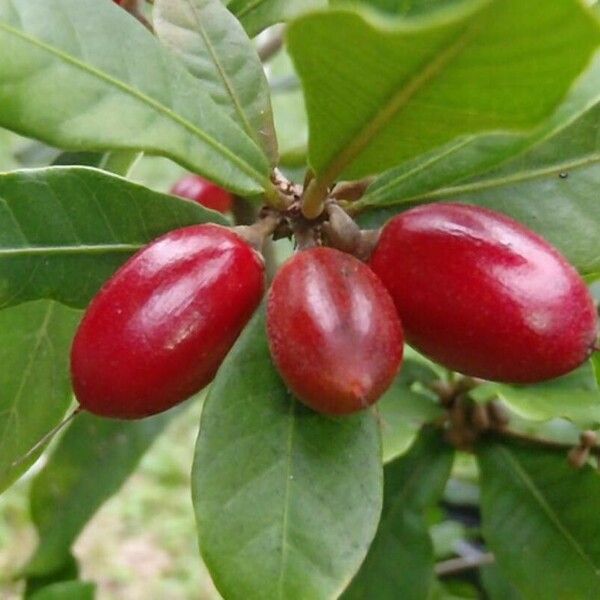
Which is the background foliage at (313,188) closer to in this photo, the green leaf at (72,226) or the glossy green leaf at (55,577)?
the green leaf at (72,226)

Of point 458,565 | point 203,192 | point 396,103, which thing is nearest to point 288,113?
point 203,192

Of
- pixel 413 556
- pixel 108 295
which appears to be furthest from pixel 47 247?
pixel 413 556

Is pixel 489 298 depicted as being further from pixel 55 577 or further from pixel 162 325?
pixel 55 577

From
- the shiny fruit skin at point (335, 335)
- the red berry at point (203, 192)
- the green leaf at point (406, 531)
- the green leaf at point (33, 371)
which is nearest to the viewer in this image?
the shiny fruit skin at point (335, 335)

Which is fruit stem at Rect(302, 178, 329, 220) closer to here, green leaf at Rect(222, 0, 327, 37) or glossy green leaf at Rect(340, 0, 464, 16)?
glossy green leaf at Rect(340, 0, 464, 16)

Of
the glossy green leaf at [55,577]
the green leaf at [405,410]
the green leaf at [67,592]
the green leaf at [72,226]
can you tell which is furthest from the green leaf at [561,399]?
the glossy green leaf at [55,577]

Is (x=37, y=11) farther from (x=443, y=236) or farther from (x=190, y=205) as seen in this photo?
(x=443, y=236)

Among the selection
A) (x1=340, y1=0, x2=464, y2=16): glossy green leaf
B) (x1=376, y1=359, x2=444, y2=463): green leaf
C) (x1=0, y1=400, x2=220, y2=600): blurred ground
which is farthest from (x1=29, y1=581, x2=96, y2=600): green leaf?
(x1=0, y1=400, x2=220, y2=600): blurred ground
